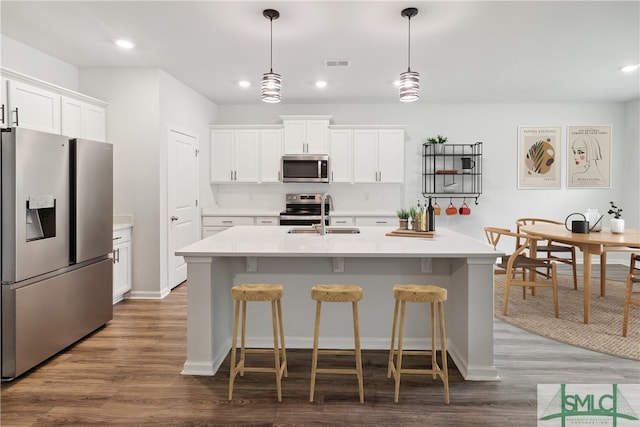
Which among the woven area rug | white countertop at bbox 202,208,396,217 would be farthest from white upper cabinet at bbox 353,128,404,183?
the woven area rug

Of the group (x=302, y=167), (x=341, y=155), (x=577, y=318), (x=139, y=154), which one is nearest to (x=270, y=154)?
(x=302, y=167)

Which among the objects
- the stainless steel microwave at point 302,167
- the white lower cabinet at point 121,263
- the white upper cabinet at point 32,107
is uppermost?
the white upper cabinet at point 32,107

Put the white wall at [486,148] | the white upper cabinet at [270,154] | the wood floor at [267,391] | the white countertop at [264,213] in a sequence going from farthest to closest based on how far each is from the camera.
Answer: the white wall at [486,148]
the white upper cabinet at [270,154]
the white countertop at [264,213]
the wood floor at [267,391]

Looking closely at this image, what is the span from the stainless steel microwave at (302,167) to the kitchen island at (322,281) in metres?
2.74

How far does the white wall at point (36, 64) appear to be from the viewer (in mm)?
3540

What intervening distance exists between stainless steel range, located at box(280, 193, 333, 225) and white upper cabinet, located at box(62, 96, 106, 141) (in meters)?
2.51

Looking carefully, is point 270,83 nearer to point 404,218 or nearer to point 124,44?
point 404,218

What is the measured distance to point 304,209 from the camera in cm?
611

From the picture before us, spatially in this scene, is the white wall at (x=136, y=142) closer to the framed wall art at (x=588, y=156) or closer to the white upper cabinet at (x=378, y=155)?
the white upper cabinet at (x=378, y=155)

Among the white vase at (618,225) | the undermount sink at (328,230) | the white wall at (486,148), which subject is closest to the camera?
the undermount sink at (328,230)

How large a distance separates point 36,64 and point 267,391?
147 inches

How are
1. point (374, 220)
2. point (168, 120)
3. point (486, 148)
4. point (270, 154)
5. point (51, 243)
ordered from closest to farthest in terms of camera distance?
point (51, 243) < point (168, 120) < point (374, 220) < point (270, 154) < point (486, 148)

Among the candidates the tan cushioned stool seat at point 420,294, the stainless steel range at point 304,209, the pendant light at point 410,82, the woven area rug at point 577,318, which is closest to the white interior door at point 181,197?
the stainless steel range at point 304,209

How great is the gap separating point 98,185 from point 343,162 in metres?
3.44
